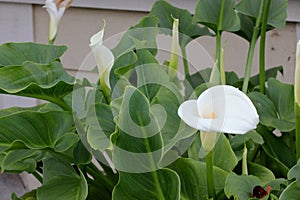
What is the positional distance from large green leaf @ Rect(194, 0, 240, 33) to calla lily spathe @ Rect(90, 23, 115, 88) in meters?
0.29

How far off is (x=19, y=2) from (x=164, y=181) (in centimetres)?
127

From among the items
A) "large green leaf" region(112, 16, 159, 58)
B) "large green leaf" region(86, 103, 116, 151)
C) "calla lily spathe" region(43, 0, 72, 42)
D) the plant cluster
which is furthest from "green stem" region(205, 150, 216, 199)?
"calla lily spathe" region(43, 0, 72, 42)

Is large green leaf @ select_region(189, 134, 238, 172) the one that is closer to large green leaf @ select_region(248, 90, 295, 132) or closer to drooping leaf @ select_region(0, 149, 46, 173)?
large green leaf @ select_region(248, 90, 295, 132)

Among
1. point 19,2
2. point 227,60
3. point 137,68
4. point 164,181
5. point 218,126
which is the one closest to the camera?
point 218,126

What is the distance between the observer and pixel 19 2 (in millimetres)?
1819

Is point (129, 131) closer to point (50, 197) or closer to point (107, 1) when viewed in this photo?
point (50, 197)

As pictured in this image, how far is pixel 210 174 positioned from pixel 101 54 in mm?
193

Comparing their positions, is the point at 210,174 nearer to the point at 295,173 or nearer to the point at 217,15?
the point at 295,173

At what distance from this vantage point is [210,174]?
0.69m

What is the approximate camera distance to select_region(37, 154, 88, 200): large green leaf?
2.54 feet

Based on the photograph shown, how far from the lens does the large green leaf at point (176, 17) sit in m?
1.04

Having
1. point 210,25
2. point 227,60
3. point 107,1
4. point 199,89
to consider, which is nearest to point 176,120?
point 199,89

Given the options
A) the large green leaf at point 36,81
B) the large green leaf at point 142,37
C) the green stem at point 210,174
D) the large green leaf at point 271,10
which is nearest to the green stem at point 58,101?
the large green leaf at point 36,81

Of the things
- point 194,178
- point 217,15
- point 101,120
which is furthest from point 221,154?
point 217,15
